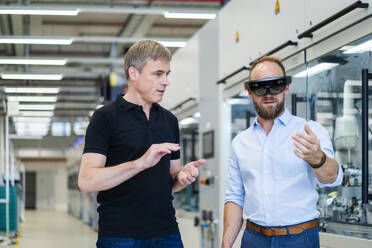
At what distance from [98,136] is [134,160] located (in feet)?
0.49

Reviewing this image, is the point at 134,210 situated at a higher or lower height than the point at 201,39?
lower

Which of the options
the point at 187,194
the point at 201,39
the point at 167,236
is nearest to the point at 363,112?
the point at 167,236

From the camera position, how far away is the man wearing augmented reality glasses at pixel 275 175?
214cm

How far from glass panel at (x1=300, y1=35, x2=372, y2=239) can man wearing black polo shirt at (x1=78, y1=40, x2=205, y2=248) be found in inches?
49.6

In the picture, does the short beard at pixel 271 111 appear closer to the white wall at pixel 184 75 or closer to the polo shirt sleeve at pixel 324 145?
the polo shirt sleeve at pixel 324 145

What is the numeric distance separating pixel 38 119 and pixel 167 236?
14710mm

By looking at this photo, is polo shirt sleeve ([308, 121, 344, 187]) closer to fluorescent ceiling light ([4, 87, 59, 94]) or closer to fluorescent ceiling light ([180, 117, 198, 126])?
fluorescent ceiling light ([180, 117, 198, 126])

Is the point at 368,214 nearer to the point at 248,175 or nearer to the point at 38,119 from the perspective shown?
the point at 248,175

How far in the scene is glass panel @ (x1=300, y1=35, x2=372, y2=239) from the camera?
2.98 m

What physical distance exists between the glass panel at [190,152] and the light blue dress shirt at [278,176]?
151 inches

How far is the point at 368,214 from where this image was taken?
9.63 feet

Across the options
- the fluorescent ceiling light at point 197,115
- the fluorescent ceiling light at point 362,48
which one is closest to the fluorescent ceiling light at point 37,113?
the fluorescent ceiling light at point 197,115

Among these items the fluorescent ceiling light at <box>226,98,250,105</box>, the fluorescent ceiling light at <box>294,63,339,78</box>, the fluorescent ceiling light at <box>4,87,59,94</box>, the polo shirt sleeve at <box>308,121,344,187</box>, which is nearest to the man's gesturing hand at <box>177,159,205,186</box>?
the polo shirt sleeve at <box>308,121,344,187</box>

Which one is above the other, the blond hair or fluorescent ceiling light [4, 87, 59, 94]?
fluorescent ceiling light [4, 87, 59, 94]
